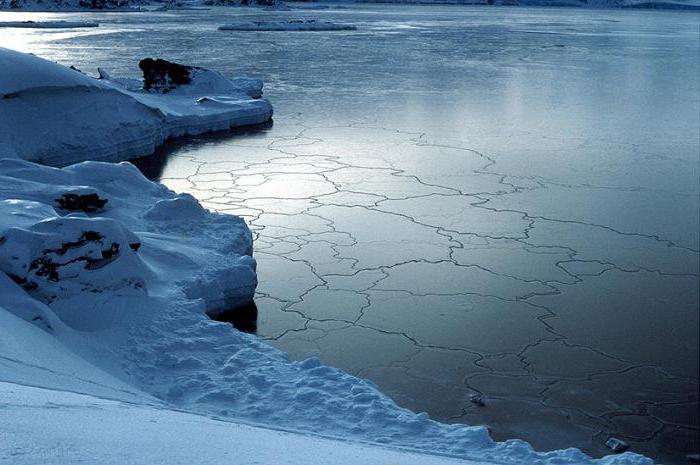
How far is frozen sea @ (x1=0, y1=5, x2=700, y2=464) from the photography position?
12.2 ft

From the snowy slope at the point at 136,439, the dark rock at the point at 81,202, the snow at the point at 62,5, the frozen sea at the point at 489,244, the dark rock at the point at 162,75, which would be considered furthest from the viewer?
the snow at the point at 62,5

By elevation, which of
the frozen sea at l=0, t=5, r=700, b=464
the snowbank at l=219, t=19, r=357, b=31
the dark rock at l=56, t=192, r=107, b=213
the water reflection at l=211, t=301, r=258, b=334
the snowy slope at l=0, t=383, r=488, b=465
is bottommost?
the water reflection at l=211, t=301, r=258, b=334

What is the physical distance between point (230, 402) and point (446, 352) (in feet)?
4.02

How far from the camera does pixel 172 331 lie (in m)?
3.91

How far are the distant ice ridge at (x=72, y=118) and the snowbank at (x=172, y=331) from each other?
8.26 feet

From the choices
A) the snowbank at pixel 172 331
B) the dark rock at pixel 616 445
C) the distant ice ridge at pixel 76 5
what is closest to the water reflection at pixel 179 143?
the snowbank at pixel 172 331

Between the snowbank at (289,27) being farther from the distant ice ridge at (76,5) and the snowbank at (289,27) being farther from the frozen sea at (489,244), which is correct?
the distant ice ridge at (76,5)

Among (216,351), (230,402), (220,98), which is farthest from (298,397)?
(220,98)

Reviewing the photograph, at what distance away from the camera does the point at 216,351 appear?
3758 mm

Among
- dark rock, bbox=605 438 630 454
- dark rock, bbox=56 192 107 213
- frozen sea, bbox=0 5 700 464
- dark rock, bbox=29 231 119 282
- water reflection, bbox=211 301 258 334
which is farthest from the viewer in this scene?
dark rock, bbox=56 192 107 213

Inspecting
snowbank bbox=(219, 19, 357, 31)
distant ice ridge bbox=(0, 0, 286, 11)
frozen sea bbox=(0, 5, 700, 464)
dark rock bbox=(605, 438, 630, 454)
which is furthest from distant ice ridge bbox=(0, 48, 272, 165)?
distant ice ridge bbox=(0, 0, 286, 11)

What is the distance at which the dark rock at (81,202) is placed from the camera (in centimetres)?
520

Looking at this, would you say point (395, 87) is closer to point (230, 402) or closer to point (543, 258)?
point (543, 258)

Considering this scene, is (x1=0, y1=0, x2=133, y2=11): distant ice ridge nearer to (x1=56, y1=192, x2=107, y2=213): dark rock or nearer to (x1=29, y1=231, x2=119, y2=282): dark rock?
(x1=56, y1=192, x2=107, y2=213): dark rock
